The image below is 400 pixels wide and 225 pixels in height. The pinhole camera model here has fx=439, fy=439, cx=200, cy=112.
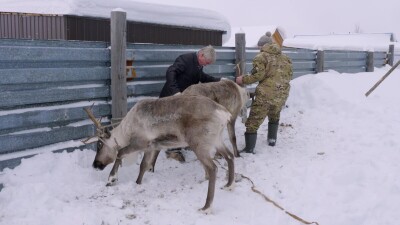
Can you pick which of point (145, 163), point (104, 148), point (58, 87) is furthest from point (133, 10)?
point (145, 163)

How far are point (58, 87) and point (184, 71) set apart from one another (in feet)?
6.10

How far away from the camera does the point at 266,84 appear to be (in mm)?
6941

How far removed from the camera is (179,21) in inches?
368

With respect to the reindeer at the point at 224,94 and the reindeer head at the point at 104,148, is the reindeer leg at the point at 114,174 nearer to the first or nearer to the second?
the reindeer head at the point at 104,148

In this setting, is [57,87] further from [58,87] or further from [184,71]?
[184,71]

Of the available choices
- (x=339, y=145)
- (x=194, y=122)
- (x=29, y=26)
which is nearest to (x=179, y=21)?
(x=29, y=26)

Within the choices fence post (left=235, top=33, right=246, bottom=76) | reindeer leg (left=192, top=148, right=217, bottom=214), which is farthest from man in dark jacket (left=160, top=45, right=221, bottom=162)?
fence post (left=235, top=33, right=246, bottom=76)

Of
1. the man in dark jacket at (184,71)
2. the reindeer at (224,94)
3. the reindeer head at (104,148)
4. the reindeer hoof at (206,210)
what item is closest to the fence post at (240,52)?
the reindeer at (224,94)

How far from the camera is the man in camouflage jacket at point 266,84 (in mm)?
6867

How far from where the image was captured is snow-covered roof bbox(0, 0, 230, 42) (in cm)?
747

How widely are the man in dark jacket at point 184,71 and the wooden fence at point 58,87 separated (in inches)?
18.3

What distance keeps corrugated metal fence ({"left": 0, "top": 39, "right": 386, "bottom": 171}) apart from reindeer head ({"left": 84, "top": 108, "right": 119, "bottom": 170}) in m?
0.37

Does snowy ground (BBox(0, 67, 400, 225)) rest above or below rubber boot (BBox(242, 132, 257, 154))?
below

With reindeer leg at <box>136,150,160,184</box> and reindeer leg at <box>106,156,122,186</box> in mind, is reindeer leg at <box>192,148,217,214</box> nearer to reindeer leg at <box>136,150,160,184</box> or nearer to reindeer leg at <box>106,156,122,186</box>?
reindeer leg at <box>136,150,160,184</box>
